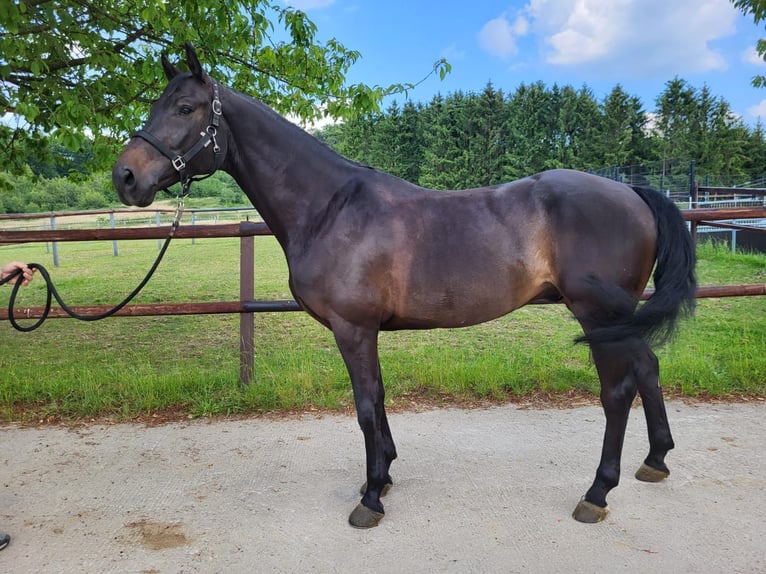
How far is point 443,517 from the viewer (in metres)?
2.49

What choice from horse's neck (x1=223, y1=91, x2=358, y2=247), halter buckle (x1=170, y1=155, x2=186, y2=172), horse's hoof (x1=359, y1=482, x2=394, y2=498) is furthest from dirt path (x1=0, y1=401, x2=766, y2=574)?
halter buckle (x1=170, y1=155, x2=186, y2=172)

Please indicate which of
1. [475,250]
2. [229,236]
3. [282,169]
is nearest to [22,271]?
[282,169]

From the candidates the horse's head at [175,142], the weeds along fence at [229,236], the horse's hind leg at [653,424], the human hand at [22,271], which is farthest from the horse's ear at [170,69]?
the horse's hind leg at [653,424]

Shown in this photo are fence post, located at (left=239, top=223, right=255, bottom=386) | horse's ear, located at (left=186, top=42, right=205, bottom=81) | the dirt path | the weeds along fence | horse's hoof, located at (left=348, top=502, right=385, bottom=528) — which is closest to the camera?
the dirt path

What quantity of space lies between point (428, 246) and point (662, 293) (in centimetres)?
115

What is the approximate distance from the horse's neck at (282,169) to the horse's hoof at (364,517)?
137 cm

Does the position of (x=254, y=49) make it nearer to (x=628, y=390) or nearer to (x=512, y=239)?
(x=512, y=239)

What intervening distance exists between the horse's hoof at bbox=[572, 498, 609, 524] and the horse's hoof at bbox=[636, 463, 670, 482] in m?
0.47

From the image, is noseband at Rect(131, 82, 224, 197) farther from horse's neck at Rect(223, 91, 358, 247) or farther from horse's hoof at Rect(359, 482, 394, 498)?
horse's hoof at Rect(359, 482, 394, 498)

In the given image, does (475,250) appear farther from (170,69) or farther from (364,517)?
(170,69)

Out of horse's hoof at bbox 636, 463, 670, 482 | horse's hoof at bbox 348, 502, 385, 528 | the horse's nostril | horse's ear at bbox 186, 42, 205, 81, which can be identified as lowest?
horse's hoof at bbox 348, 502, 385, 528

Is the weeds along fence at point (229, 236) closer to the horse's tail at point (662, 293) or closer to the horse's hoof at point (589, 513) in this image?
the horse's tail at point (662, 293)

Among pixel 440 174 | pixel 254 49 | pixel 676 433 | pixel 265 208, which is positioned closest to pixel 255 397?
pixel 265 208

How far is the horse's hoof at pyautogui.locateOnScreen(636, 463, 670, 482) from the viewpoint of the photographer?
2777 millimetres
